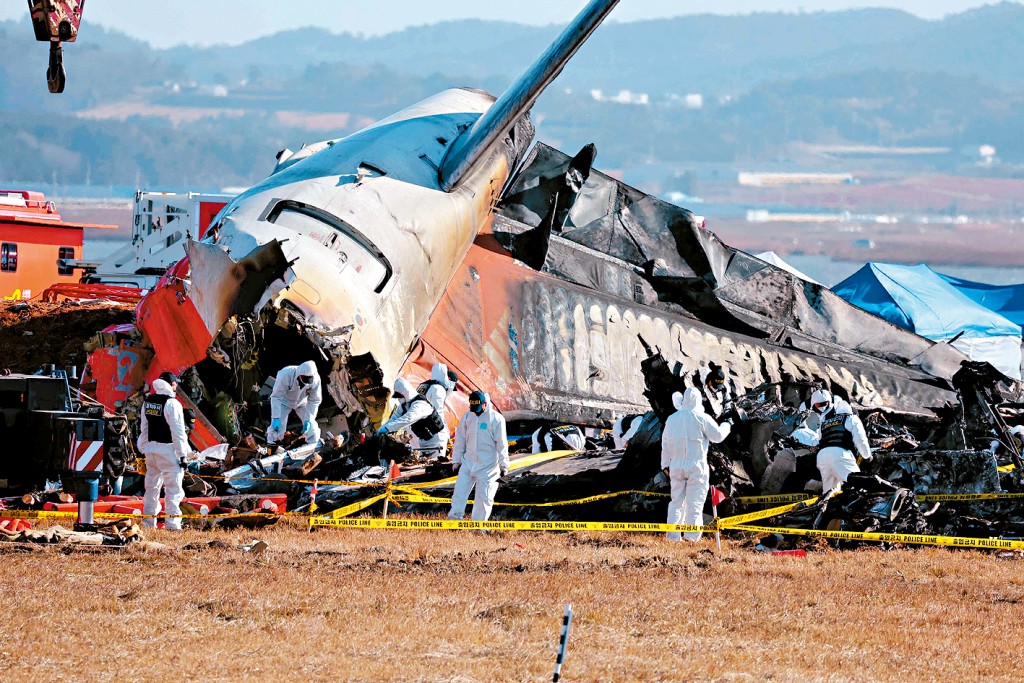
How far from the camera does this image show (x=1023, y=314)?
39.1 meters

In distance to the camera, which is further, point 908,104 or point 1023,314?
point 908,104

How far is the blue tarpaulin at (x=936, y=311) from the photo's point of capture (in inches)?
1358

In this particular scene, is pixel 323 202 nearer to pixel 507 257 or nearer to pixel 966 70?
pixel 507 257

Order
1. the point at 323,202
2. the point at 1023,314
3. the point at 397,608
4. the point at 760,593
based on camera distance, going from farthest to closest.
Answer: the point at 1023,314
the point at 323,202
the point at 760,593
the point at 397,608

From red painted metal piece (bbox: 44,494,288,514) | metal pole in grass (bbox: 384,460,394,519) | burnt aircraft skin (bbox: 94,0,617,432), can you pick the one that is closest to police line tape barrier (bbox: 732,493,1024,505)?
metal pole in grass (bbox: 384,460,394,519)

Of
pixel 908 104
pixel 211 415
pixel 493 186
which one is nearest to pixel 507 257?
pixel 493 186

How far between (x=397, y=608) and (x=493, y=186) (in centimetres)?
1558

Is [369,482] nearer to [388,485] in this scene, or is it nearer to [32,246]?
[388,485]

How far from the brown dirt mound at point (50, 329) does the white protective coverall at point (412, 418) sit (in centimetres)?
1122

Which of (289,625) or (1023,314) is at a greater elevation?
(1023,314)

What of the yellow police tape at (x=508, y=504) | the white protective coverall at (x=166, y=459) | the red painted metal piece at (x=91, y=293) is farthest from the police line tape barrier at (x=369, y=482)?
the red painted metal piece at (x=91, y=293)

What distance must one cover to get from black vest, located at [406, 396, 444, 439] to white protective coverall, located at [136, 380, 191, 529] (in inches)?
159

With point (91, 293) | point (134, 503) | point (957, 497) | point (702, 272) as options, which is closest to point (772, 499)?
point (957, 497)

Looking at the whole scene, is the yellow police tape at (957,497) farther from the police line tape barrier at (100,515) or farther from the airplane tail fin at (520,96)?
the airplane tail fin at (520,96)
